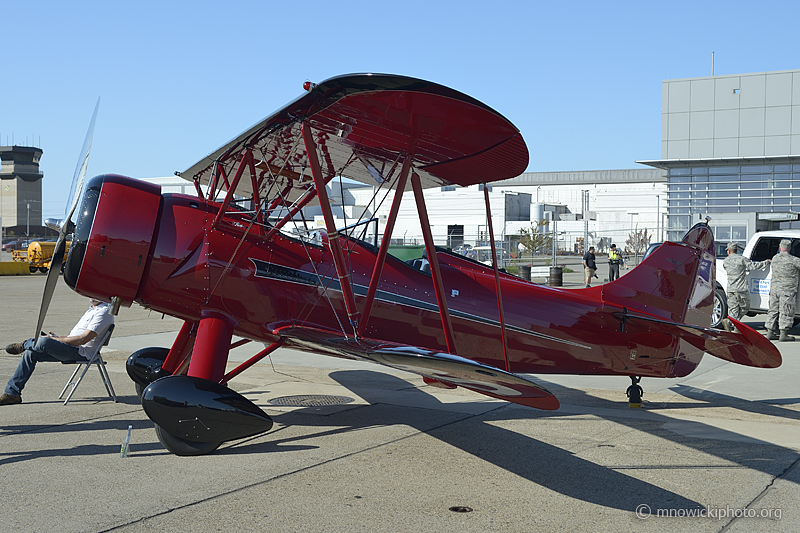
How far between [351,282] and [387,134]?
4.81 feet

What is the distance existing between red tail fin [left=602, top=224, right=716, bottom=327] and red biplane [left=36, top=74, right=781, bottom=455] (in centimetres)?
2

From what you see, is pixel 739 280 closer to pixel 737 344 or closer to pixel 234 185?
pixel 737 344

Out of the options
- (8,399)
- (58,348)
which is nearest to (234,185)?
(58,348)

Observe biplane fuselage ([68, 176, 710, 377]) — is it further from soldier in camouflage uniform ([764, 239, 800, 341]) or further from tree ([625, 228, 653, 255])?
tree ([625, 228, 653, 255])

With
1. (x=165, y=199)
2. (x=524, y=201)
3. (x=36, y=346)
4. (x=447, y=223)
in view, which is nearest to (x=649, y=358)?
A: (x=165, y=199)

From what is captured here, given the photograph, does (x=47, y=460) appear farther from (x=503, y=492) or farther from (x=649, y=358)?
(x=649, y=358)

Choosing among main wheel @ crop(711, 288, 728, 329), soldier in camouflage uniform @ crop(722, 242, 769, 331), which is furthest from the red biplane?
main wheel @ crop(711, 288, 728, 329)

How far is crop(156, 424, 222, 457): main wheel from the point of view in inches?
211

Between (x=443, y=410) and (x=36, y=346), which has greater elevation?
(x=36, y=346)

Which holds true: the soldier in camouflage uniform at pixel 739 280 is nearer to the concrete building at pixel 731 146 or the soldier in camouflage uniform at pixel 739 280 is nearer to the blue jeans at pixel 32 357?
the blue jeans at pixel 32 357

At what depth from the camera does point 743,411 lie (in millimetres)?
7363

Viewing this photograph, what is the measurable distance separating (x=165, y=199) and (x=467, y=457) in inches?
138

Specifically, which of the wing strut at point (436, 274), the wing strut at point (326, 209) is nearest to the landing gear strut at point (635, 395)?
the wing strut at point (436, 274)

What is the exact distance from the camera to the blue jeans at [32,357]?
6926mm
